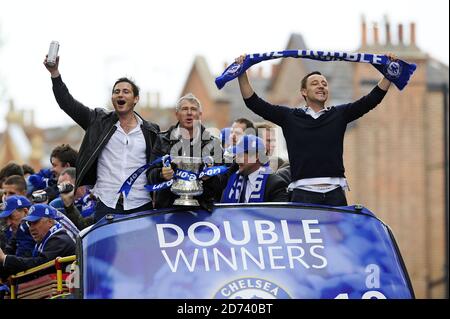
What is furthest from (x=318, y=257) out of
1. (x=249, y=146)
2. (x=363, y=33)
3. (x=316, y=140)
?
(x=363, y=33)

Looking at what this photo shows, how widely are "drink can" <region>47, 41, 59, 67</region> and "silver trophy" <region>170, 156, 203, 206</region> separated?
1569mm

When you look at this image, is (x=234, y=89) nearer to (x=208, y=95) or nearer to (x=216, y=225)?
(x=208, y=95)

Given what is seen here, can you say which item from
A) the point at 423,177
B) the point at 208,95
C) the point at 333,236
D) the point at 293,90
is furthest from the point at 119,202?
the point at 208,95

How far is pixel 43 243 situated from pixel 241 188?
1.51 meters

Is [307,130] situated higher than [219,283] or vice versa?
[307,130]

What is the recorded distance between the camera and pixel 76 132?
8569 cm

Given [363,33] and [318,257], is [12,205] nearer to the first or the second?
[318,257]

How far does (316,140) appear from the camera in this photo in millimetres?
8039

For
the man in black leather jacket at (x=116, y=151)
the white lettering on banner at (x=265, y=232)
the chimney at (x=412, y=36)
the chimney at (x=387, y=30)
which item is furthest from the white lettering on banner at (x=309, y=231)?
the chimney at (x=412, y=36)

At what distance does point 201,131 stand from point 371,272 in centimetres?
200

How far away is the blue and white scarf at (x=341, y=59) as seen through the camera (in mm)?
8320

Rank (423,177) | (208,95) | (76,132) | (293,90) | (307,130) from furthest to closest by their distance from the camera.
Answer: (76,132) < (208,95) < (293,90) < (423,177) < (307,130)

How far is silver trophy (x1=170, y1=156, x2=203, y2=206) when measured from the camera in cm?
706
